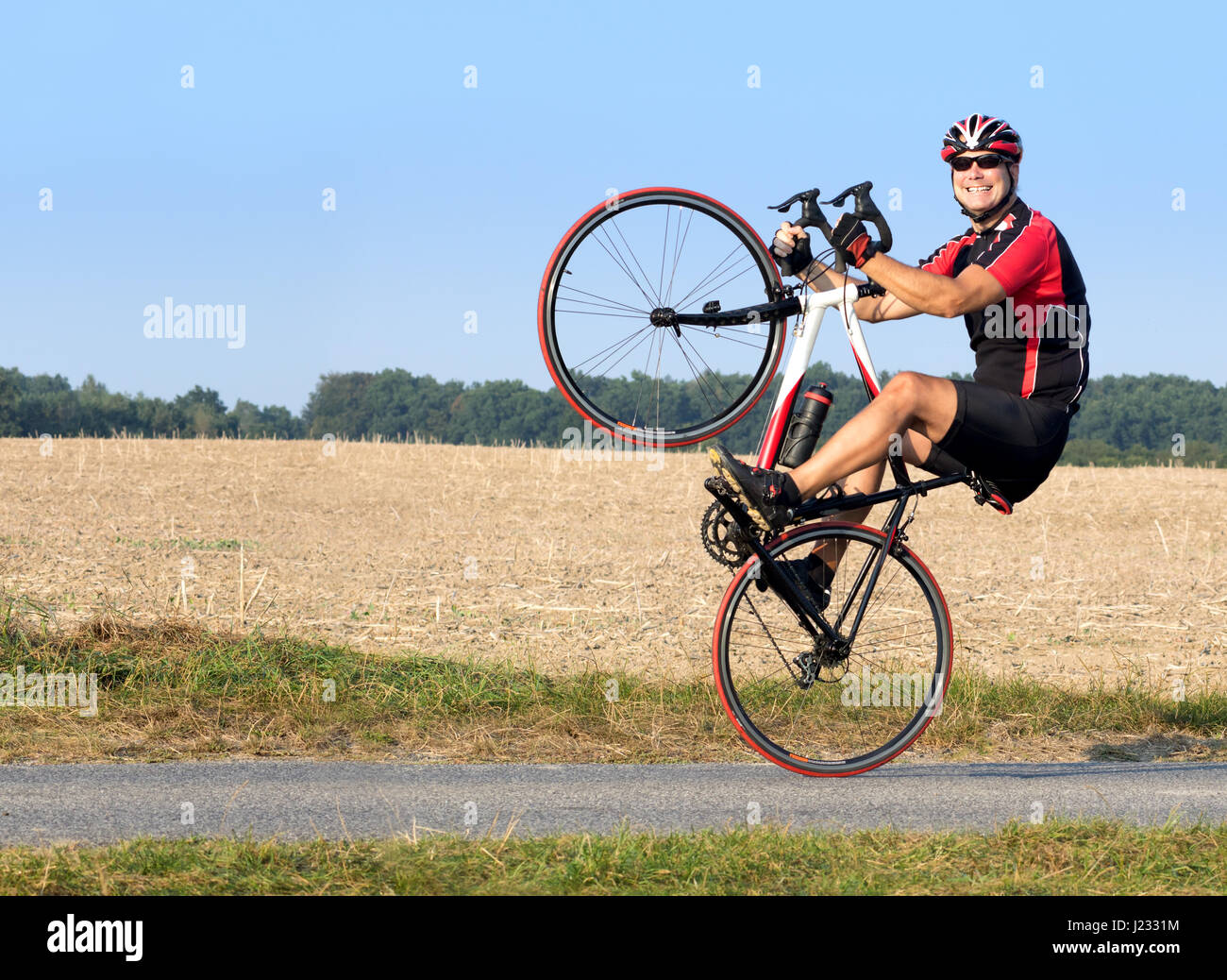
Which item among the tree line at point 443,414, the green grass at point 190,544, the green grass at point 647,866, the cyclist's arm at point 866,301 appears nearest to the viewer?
the green grass at point 647,866

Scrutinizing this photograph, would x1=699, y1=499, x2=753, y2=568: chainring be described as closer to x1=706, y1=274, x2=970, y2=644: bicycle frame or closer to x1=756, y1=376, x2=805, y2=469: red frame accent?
x1=706, y1=274, x2=970, y2=644: bicycle frame

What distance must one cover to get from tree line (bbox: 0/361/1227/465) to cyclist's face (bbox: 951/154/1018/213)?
1035 inches

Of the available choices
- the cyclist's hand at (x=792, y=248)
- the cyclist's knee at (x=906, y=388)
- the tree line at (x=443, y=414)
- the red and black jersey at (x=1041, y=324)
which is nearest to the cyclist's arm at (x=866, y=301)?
the cyclist's hand at (x=792, y=248)

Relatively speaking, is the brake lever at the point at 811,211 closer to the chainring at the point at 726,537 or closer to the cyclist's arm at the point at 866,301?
the cyclist's arm at the point at 866,301

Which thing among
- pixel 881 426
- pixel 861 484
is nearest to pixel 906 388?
pixel 881 426

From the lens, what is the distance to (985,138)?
6.61 m

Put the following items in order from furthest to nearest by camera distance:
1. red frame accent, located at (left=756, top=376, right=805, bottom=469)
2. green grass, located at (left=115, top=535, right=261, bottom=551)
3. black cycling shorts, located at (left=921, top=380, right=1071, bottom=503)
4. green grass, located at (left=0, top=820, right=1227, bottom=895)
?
green grass, located at (left=115, top=535, right=261, bottom=551)
red frame accent, located at (left=756, top=376, right=805, bottom=469)
black cycling shorts, located at (left=921, top=380, right=1071, bottom=503)
green grass, located at (left=0, top=820, right=1227, bottom=895)

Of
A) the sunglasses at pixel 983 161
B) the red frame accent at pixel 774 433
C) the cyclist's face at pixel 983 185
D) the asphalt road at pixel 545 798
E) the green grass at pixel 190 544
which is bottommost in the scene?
the asphalt road at pixel 545 798

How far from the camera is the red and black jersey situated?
657 centimetres

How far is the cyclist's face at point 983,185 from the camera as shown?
6695mm

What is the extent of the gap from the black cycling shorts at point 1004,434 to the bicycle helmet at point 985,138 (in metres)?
1.17

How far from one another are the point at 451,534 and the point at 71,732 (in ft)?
53.9

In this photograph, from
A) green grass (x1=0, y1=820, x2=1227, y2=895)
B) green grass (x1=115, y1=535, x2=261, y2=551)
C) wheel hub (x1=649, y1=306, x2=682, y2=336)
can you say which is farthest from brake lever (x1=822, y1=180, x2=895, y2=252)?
green grass (x1=115, y1=535, x2=261, y2=551)
